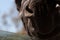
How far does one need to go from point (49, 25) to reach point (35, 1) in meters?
0.08

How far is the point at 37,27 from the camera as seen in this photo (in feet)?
2.07

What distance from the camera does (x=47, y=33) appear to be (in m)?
0.63

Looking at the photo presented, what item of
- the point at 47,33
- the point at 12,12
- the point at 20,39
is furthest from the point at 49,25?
the point at 12,12

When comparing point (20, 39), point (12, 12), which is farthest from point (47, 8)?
point (12, 12)

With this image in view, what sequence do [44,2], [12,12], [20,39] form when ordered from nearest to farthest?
1. [44,2]
2. [20,39]
3. [12,12]

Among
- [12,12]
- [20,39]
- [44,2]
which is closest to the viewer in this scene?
[44,2]

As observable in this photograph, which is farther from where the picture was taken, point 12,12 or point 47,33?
point 12,12

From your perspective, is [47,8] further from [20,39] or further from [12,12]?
[12,12]

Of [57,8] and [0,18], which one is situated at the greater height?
[57,8]

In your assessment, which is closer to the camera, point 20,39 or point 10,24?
point 20,39

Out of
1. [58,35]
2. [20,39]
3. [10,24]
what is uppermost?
[58,35]

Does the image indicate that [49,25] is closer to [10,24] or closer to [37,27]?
[37,27]

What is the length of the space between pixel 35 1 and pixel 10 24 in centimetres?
284

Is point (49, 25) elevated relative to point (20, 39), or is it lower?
elevated
